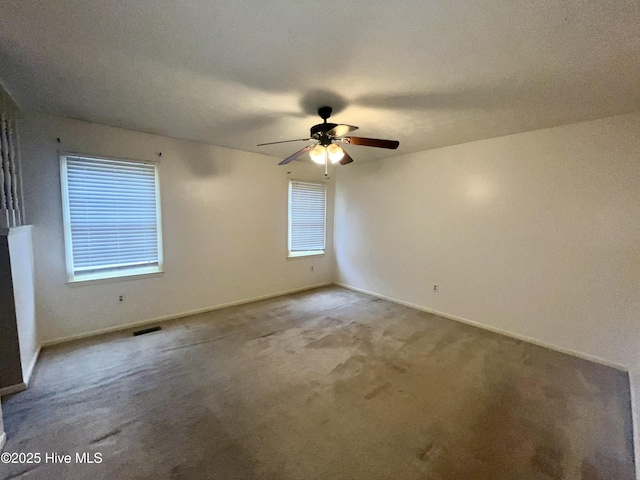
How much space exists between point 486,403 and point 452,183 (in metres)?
2.89

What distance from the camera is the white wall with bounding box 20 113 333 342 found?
9.98ft

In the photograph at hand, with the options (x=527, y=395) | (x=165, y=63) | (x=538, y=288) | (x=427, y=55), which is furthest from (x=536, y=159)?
(x=165, y=63)

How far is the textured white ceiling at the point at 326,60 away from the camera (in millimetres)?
1443

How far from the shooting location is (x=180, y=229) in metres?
3.96

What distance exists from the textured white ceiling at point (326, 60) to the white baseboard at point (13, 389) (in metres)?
2.53

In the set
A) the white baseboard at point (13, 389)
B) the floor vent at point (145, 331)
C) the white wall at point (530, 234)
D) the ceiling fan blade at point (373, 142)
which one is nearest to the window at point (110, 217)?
the floor vent at point (145, 331)

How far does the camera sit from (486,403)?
227 centimetres

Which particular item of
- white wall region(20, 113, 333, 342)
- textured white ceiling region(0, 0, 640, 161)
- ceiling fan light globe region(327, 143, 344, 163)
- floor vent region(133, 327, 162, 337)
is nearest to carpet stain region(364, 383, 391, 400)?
ceiling fan light globe region(327, 143, 344, 163)

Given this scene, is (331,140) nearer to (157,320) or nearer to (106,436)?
(106,436)

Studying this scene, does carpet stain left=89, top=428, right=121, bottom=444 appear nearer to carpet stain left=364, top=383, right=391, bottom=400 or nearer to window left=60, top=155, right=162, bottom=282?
carpet stain left=364, top=383, right=391, bottom=400

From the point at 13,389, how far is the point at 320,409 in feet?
8.48

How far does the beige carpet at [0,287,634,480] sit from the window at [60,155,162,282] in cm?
94

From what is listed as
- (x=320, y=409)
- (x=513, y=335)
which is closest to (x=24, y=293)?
(x=320, y=409)

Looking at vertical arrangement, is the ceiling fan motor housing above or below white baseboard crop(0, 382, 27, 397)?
above
